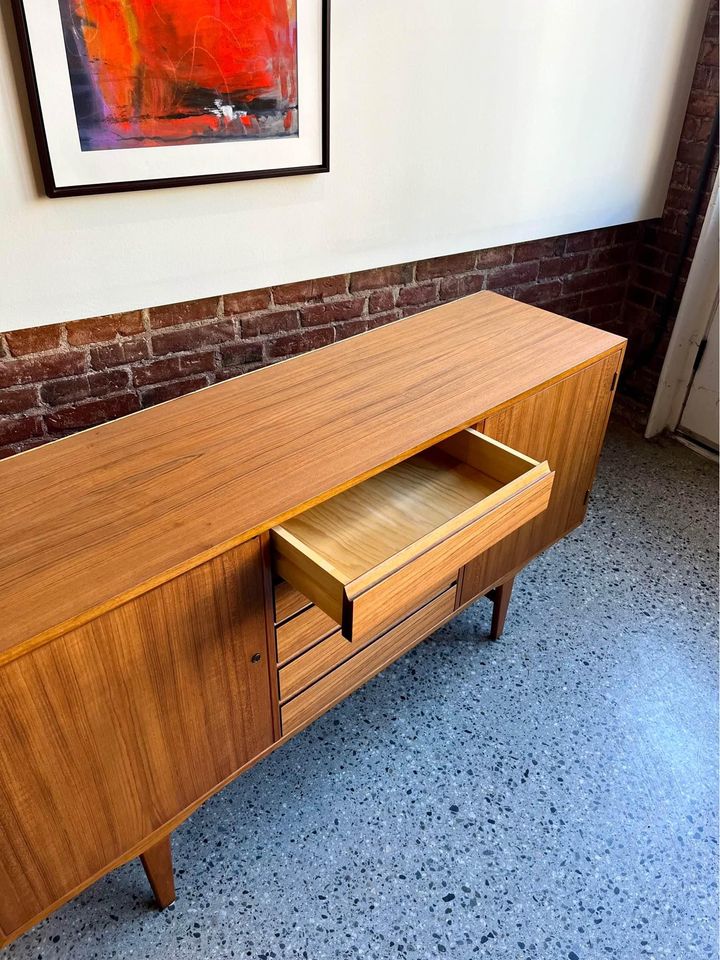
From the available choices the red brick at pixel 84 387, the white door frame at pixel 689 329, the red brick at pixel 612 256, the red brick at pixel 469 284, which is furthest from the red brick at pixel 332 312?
the white door frame at pixel 689 329

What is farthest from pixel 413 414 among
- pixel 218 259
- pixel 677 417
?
pixel 677 417

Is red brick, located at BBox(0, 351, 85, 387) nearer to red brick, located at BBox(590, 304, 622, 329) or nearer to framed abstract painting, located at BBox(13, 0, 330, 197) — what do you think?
framed abstract painting, located at BBox(13, 0, 330, 197)

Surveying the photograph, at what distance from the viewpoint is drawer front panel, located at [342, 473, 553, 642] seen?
994mm

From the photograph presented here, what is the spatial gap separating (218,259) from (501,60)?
0.90m

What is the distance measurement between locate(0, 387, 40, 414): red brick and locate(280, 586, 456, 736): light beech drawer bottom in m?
0.75

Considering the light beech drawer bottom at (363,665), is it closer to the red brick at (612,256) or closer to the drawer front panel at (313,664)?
the drawer front panel at (313,664)

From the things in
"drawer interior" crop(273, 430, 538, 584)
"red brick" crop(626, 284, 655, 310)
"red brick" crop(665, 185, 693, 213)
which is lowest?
"red brick" crop(626, 284, 655, 310)

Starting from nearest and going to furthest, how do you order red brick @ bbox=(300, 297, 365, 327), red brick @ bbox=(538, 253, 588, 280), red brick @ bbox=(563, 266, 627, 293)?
red brick @ bbox=(300, 297, 365, 327)
red brick @ bbox=(538, 253, 588, 280)
red brick @ bbox=(563, 266, 627, 293)

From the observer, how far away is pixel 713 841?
4.64ft

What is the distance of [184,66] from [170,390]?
62 cm

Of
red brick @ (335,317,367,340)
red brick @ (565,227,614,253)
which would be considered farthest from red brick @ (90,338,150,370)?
red brick @ (565,227,614,253)

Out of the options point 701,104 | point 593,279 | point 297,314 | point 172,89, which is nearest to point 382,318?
point 297,314

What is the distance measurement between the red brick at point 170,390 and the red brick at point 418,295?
60cm

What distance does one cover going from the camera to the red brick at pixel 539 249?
210 cm
